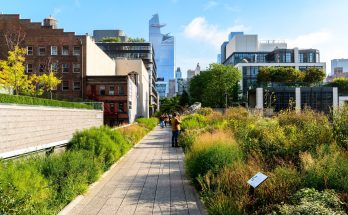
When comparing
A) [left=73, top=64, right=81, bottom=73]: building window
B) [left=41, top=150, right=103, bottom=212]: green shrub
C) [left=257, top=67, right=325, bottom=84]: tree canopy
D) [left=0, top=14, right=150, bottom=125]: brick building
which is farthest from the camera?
[left=257, top=67, right=325, bottom=84]: tree canopy

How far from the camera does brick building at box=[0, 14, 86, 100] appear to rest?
196 ft

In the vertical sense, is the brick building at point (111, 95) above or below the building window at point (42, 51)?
below

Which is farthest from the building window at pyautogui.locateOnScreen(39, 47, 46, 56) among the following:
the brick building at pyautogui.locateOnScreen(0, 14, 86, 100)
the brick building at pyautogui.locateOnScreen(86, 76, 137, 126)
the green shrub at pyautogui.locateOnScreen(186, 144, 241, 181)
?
the green shrub at pyautogui.locateOnScreen(186, 144, 241, 181)

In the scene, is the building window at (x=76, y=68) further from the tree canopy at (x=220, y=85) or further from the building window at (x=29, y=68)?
the tree canopy at (x=220, y=85)

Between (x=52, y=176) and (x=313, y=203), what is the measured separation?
5363mm

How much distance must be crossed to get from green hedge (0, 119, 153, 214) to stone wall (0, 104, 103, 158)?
1.78m

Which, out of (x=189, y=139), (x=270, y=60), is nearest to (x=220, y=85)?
(x=270, y=60)

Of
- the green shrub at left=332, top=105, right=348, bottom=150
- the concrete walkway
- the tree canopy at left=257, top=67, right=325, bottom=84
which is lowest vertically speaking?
the concrete walkway

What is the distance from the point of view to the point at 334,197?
614cm

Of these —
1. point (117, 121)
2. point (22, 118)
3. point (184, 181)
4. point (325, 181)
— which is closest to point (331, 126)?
point (184, 181)

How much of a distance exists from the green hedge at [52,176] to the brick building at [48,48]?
155 feet

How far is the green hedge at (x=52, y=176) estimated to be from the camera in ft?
20.1

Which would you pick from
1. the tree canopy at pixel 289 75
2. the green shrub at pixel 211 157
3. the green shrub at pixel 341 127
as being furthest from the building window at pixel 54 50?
the green shrub at pixel 341 127

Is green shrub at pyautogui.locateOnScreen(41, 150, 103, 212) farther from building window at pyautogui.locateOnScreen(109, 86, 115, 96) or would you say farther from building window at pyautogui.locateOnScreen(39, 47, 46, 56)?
building window at pyautogui.locateOnScreen(39, 47, 46, 56)
